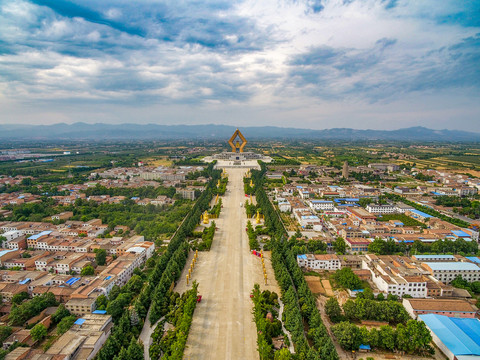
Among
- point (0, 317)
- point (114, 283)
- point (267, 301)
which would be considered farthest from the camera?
point (114, 283)

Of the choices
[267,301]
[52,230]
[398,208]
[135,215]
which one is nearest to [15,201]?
[52,230]

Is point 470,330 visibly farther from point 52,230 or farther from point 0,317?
point 52,230

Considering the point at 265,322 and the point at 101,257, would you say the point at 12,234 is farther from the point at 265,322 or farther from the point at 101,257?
the point at 265,322

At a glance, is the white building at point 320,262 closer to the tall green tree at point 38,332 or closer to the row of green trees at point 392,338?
the row of green trees at point 392,338

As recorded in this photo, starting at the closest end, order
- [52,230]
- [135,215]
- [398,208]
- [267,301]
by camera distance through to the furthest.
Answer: [267,301], [52,230], [135,215], [398,208]

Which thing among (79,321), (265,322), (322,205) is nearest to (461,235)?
(322,205)

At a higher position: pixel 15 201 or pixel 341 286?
pixel 15 201

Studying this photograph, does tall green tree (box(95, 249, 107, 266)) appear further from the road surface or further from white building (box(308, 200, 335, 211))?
white building (box(308, 200, 335, 211))
